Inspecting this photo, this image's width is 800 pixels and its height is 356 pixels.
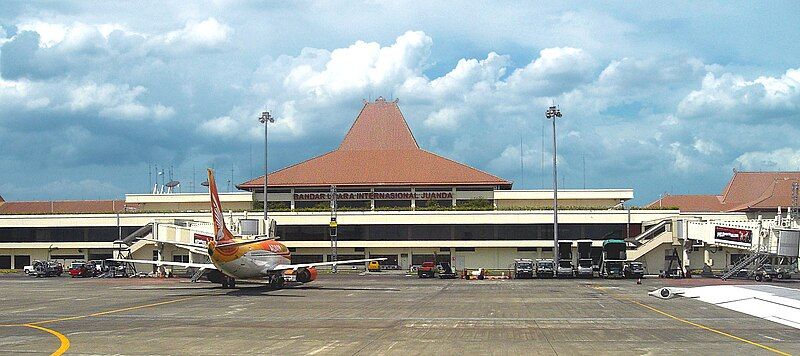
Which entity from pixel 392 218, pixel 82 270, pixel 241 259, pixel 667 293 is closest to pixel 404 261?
pixel 392 218

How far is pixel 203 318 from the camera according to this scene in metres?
34.1

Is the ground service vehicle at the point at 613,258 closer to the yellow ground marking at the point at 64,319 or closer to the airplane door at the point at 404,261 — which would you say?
the airplane door at the point at 404,261

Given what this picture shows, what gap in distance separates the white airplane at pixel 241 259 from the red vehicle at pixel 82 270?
29380 millimetres

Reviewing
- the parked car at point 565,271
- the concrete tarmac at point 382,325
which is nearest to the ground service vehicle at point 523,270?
the parked car at point 565,271

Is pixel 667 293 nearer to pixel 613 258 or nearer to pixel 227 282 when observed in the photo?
pixel 227 282

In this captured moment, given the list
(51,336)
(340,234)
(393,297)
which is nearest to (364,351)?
(51,336)

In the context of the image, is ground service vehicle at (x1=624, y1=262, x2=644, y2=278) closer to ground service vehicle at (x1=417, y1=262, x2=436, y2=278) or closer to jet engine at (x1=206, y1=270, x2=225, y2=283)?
ground service vehicle at (x1=417, y1=262, x2=436, y2=278)

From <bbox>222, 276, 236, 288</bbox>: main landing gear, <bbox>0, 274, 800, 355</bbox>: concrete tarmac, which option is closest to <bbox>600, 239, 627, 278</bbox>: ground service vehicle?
<bbox>0, 274, 800, 355</bbox>: concrete tarmac

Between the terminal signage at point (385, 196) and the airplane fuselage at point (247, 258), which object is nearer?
the airplane fuselage at point (247, 258)

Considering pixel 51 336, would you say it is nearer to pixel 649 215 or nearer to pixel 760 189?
pixel 649 215

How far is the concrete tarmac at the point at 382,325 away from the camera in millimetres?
24125

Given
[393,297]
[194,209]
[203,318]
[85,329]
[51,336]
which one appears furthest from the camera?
[194,209]

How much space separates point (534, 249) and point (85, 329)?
7700cm

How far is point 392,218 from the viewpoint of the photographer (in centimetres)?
10281
